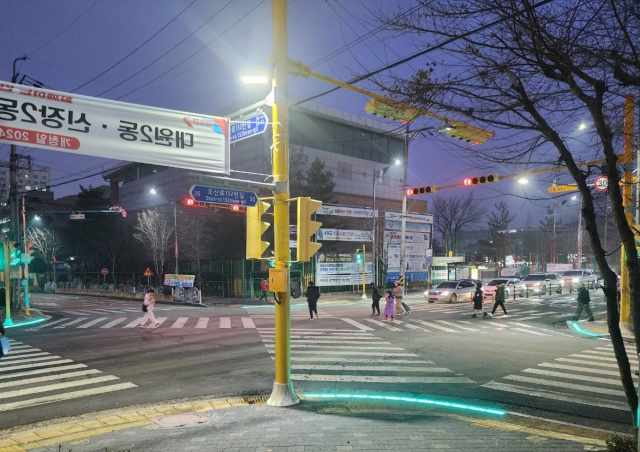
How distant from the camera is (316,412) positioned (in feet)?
22.6

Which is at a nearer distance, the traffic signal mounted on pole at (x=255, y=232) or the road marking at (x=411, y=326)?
the traffic signal mounted on pole at (x=255, y=232)

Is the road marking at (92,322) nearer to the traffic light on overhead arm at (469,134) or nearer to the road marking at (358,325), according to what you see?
the road marking at (358,325)

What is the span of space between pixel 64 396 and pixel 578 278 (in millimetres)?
44066

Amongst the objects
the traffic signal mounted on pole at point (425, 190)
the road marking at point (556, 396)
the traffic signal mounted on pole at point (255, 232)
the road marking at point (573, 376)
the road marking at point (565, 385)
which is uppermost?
the traffic signal mounted on pole at point (425, 190)

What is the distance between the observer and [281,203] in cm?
721

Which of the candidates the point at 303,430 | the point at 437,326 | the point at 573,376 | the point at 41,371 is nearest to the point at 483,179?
the point at 437,326

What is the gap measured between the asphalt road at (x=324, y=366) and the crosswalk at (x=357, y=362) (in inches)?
1.5

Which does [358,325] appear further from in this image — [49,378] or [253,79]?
[253,79]

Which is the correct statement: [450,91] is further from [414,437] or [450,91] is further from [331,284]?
[331,284]

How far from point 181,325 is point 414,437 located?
1489cm

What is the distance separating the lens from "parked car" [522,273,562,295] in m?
35.2

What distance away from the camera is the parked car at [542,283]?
115 feet

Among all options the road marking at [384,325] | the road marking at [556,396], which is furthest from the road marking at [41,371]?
the road marking at [384,325]

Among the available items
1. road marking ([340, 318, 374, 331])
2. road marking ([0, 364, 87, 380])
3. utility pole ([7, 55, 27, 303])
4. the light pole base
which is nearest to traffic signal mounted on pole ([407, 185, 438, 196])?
road marking ([340, 318, 374, 331])
